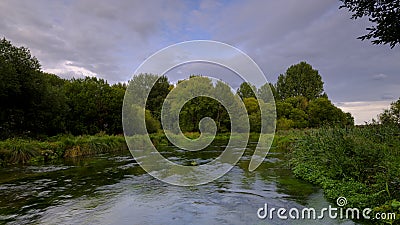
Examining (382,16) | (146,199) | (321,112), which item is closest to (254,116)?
(321,112)

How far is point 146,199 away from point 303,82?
54.6 metres

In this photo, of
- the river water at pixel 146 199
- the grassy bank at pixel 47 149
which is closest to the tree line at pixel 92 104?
the river water at pixel 146 199

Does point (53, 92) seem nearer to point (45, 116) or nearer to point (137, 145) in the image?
point (45, 116)

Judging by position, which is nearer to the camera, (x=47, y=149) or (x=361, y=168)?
(x=361, y=168)

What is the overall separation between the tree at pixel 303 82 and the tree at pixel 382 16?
47.6 metres

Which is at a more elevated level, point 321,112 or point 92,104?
point 321,112

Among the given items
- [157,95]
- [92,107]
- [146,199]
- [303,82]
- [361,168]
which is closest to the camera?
[361,168]

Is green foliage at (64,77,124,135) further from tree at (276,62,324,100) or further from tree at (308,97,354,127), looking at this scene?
tree at (276,62,324,100)

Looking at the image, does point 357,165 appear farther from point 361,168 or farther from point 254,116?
point 254,116

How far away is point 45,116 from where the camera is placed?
23.5m

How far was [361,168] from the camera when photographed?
664 centimetres

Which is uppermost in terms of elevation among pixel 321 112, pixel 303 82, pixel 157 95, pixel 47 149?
pixel 303 82

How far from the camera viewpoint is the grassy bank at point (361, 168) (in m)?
5.29

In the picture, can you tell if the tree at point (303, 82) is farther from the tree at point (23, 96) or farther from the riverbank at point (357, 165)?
the riverbank at point (357, 165)
